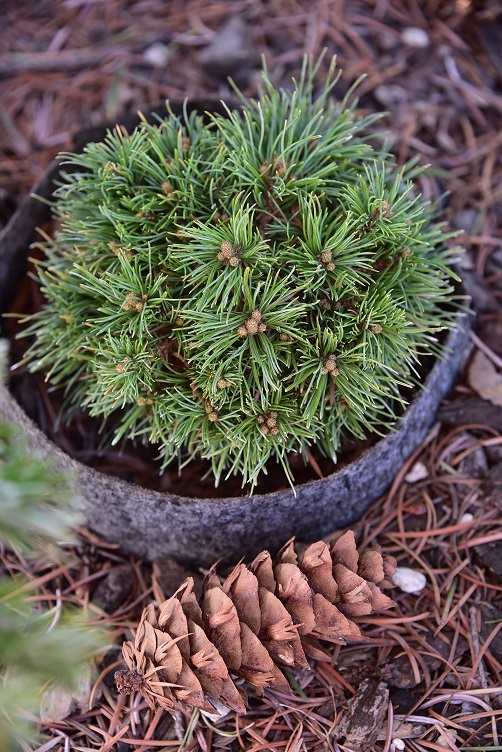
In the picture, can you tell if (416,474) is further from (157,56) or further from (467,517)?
(157,56)

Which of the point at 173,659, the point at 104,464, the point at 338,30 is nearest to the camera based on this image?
the point at 173,659

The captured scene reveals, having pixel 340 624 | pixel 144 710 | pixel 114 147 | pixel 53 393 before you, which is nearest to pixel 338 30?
pixel 114 147

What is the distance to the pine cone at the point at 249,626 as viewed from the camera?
123 cm

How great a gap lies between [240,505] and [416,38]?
172 cm

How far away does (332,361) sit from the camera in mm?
1302

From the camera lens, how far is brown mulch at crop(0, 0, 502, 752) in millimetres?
1353

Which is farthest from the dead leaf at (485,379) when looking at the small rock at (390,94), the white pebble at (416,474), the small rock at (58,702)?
the small rock at (58,702)

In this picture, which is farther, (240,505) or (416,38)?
(416,38)

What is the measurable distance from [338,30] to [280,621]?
1898 mm

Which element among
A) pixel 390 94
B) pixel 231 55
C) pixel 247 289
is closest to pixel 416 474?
pixel 247 289

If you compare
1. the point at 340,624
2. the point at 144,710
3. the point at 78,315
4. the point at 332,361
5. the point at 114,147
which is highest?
the point at 114,147

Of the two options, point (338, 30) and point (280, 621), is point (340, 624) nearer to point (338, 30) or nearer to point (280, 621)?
point (280, 621)

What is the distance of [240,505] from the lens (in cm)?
134

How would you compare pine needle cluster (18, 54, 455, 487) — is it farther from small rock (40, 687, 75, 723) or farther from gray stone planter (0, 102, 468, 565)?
small rock (40, 687, 75, 723)
